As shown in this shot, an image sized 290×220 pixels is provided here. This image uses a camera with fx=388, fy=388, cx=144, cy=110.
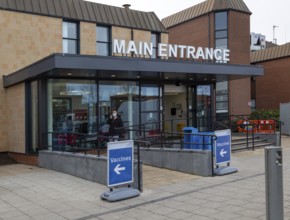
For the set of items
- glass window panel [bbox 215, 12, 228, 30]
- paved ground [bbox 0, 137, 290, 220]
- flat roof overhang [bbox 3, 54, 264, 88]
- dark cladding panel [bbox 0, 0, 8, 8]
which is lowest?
paved ground [bbox 0, 137, 290, 220]

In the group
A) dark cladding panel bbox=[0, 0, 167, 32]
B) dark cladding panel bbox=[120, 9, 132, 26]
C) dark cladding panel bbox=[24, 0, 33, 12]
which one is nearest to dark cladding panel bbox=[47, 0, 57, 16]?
dark cladding panel bbox=[0, 0, 167, 32]

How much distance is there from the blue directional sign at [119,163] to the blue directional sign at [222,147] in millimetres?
3075

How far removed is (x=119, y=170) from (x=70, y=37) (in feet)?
36.4

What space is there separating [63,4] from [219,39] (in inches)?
527

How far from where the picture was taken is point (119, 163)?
7.94 meters

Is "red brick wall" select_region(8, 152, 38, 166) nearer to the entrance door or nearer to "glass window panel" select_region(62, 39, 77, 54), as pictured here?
"glass window panel" select_region(62, 39, 77, 54)

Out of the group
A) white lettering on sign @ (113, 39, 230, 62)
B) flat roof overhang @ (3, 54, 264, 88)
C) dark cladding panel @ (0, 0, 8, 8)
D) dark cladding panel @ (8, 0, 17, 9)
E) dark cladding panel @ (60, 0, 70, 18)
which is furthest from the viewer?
dark cladding panel @ (60, 0, 70, 18)

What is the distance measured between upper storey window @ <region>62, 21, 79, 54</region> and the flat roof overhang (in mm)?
3283

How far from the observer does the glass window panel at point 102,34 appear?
18578 mm

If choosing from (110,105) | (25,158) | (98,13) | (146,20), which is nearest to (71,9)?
(98,13)

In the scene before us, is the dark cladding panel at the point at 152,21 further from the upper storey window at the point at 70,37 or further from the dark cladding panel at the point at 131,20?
the upper storey window at the point at 70,37

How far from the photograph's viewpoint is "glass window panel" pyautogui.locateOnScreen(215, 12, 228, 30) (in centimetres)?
2725

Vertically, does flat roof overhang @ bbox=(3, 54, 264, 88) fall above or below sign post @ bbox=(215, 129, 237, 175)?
above

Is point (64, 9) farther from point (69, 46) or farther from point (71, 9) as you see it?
point (69, 46)
